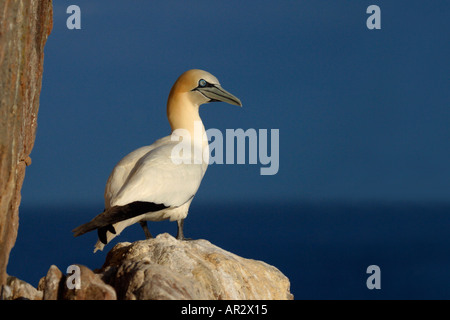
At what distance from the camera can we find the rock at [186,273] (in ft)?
22.4

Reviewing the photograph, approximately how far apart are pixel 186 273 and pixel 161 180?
1.43 m

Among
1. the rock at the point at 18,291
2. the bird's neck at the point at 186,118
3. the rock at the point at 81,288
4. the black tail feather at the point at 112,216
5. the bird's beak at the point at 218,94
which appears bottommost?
the rock at the point at 18,291

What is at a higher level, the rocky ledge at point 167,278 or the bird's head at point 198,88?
the bird's head at point 198,88

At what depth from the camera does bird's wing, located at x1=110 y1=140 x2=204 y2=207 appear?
27.1 feet

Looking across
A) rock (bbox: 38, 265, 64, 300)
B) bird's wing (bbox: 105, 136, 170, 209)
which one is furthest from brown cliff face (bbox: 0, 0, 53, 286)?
bird's wing (bbox: 105, 136, 170, 209)

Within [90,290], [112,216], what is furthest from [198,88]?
[90,290]

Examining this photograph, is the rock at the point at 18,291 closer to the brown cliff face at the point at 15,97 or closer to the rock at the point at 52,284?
the brown cliff face at the point at 15,97

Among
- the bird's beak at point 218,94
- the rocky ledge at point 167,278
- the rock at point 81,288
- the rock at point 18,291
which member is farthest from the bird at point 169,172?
the rock at point 18,291

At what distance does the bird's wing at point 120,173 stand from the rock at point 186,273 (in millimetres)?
733

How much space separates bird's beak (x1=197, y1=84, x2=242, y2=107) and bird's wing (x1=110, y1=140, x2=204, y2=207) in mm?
987

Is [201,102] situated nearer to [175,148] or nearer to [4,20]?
[175,148]

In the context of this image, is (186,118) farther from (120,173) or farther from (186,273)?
(186,273)
